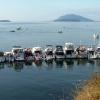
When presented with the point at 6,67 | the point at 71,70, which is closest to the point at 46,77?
the point at 71,70

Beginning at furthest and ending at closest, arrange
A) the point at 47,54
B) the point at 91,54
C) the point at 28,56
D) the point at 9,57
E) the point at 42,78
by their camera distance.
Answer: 1. the point at 91,54
2. the point at 47,54
3. the point at 28,56
4. the point at 9,57
5. the point at 42,78

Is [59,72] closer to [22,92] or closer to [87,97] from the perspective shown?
[22,92]

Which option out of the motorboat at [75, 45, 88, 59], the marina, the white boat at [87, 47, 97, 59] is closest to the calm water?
the marina

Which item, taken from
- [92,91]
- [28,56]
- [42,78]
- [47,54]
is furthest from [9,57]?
[92,91]

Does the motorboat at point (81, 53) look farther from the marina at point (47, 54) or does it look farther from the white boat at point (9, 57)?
the white boat at point (9, 57)

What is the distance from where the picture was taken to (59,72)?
41375 mm

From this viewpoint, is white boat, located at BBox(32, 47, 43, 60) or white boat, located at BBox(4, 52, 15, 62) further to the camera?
white boat, located at BBox(32, 47, 43, 60)

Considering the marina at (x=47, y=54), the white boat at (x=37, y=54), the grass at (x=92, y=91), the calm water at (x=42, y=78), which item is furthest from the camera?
the white boat at (x=37, y=54)

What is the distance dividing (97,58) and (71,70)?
10718mm

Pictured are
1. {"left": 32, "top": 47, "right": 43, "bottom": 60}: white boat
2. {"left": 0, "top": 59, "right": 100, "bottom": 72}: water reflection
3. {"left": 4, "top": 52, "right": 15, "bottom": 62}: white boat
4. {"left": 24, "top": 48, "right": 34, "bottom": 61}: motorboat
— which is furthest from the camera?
{"left": 32, "top": 47, "right": 43, "bottom": 60}: white boat

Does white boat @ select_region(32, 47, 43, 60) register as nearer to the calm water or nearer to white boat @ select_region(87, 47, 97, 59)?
the calm water

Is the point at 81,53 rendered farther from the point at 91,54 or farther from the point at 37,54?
the point at 37,54

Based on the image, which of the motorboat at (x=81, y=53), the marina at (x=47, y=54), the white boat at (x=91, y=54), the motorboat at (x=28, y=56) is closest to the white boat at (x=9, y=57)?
the marina at (x=47, y=54)

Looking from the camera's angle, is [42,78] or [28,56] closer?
[42,78]
